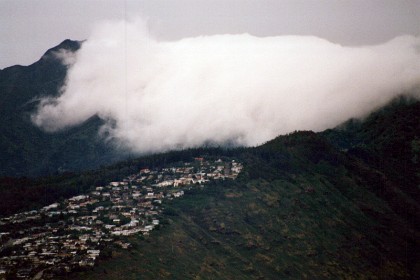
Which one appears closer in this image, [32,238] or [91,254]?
[91,254]

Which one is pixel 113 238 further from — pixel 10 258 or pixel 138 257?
pixel 10 258

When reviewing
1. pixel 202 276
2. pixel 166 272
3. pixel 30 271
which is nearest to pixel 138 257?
pixel 166 272

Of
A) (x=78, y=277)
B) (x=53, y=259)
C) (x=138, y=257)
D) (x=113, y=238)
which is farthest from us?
(x=113, y=238)

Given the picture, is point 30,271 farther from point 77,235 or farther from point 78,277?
point 77,235

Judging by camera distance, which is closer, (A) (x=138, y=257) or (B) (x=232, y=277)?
(A) (x=138, y=257)

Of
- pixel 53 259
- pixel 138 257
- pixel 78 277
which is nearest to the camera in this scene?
pixel 78 277

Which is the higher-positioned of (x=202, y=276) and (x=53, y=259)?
(x=53, y=259)

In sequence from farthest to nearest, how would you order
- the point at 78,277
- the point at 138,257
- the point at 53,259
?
the point at 138,257 → the point at 53,259 → the point at 78,277

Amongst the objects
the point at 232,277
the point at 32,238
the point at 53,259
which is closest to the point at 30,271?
the point at 53,259

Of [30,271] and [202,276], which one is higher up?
[30,271]
